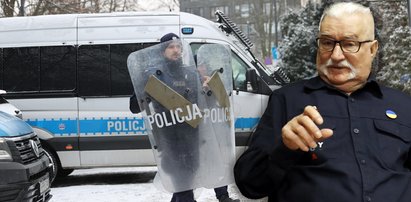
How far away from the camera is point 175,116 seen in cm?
317

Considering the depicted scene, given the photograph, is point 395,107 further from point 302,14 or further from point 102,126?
point 302,14

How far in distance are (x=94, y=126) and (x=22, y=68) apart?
55.7 inches

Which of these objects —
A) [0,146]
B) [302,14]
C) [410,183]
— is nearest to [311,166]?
[410,183]

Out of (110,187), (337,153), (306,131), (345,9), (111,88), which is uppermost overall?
(345,9)

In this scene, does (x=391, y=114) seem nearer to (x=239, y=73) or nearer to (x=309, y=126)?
(x=309, y=126)

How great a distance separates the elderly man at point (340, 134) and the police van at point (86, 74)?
19.3ft

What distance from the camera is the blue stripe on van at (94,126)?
7730mm

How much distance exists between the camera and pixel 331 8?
1.74 meters

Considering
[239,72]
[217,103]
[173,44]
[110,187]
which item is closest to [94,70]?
[110,187]

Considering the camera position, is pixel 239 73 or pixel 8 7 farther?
pixel 8 7

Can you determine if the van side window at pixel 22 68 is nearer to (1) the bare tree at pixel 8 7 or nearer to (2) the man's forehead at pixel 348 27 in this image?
(2) the man's forehead at pixel 348 27

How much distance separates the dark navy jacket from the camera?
1602 mm

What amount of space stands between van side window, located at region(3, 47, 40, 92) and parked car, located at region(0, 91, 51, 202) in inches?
96.3

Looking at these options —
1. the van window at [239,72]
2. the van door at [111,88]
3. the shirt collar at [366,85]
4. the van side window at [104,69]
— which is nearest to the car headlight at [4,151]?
the van door at [111,88]
